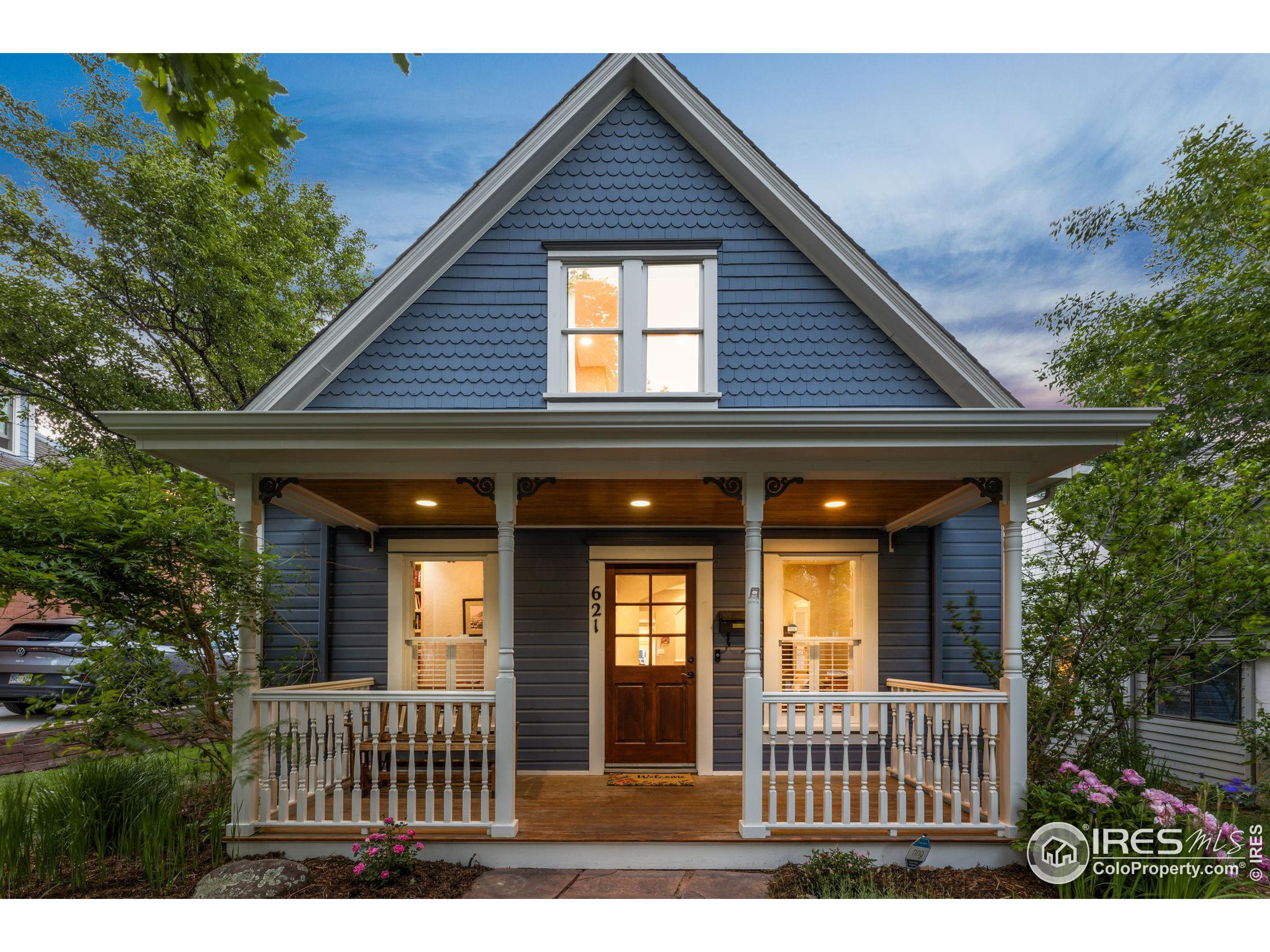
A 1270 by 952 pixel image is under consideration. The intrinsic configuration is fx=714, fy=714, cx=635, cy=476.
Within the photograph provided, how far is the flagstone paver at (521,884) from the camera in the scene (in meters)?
4.27

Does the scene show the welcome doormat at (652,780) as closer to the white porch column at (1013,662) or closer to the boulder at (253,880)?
the white porch column at (1013,662)

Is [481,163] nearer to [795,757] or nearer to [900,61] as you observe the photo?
[900,61]

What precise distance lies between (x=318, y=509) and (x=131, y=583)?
62.6 inches

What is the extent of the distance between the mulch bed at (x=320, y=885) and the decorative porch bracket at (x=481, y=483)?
95.1 inches

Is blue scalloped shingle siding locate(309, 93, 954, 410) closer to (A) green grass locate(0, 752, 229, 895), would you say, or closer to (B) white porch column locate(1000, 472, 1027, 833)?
(B) white porch column locate(1000, 472, 1027, 833)

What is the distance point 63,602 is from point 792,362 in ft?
18.1

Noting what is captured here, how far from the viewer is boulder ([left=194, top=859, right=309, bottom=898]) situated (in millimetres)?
4160

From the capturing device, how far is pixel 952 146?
19922 mm

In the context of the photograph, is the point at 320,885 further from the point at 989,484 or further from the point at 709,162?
the point at 709,162

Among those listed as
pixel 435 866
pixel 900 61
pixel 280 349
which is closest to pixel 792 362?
pixel 435 866

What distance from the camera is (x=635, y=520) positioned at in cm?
708

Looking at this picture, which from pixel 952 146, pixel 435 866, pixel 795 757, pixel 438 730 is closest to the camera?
pixel 435 866

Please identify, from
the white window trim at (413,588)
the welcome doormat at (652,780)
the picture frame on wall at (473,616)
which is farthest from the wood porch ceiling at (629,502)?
the welcome doormat at (652,780)

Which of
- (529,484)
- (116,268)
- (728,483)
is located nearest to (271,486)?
(529,484)
